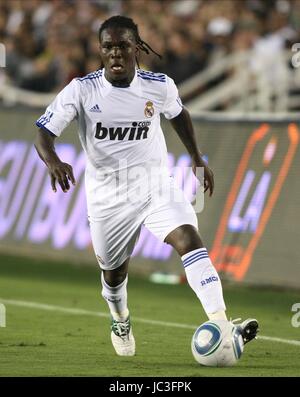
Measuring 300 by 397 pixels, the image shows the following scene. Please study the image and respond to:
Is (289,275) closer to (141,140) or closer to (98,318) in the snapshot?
(98,318)

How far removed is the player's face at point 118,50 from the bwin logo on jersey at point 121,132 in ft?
1.26

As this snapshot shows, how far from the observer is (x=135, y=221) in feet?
28.3

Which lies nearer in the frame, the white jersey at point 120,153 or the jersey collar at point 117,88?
the white jersey at point 120,153

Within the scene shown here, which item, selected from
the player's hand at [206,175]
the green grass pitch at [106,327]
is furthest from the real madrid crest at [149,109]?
the green grass pitch at [106,327]

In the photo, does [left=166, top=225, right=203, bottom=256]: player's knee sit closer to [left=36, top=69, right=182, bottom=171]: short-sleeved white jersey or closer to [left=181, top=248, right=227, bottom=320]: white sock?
[left=181, top=248, right=227, bottom=320]: white sock

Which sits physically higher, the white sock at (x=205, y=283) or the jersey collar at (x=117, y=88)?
the jersey collar at (x=117, y=88)

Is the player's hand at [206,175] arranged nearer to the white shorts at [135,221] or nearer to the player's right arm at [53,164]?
the white shorts at [135,221]

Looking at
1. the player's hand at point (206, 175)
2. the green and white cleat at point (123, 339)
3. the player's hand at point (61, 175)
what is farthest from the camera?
the green and white cleat at point (123, 339)

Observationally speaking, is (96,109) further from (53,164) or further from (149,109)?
(53,164)

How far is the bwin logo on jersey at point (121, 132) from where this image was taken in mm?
8602
